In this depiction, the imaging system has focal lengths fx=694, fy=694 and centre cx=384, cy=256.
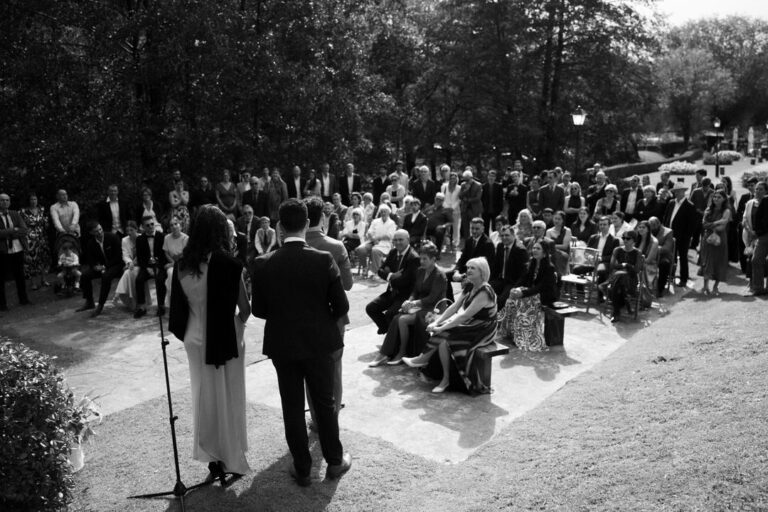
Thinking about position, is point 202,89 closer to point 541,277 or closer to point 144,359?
point 144,359

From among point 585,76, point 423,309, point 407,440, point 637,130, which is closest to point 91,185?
point 423,309

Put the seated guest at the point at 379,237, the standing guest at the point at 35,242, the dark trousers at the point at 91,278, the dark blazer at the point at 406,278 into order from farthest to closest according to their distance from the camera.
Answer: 1. the seated guest at the point at 379,237
2. the standing guest at the point at 35,242
3. the dark trousers at the point at 91,278
4. the dark blazer at the point at 406,278

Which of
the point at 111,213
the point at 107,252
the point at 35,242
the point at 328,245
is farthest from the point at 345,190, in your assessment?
the point at 328,245

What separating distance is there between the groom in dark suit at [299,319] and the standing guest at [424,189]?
10948 mm

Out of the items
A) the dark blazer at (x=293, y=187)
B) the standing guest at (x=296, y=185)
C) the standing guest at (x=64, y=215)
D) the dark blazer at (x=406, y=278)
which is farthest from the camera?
the dark blazer at (x=293, y=187)

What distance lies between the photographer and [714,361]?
6777 millimetres

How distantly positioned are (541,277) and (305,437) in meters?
4.79

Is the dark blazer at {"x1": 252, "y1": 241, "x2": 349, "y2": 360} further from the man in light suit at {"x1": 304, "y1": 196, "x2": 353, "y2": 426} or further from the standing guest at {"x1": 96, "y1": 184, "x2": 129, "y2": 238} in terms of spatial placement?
the standing guest at {"x1": 96, "y1": 184, "x2": 129, "y2": 238}

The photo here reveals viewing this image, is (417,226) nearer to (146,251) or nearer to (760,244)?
(146,251)

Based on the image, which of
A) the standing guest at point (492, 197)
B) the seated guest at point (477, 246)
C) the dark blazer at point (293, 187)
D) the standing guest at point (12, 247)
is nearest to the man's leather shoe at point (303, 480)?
the seated guest at point (477, 246)

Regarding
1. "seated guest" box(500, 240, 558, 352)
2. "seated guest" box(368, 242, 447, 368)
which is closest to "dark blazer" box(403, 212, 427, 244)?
"seated guest" box(500, 240, 558, 352)

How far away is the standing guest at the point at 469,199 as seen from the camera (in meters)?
14.9

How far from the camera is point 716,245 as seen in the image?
37.1 ft

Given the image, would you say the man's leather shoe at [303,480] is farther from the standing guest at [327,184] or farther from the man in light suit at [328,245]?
the standing guest at [327,184]
